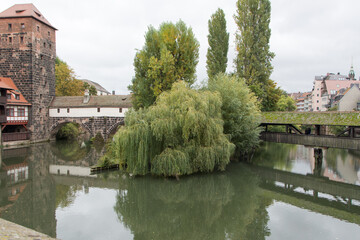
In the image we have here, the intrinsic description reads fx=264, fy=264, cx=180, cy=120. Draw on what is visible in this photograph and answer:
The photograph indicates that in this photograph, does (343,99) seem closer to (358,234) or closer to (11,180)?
(358,234)

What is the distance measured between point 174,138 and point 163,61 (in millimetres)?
6856

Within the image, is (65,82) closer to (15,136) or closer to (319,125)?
(15,136)

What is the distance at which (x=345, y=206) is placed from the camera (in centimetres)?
1044

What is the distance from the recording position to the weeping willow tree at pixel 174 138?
41.6 feet

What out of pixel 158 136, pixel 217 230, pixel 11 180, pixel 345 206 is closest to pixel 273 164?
pixel 345 206

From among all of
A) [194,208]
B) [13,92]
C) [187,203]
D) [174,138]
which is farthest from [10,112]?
[194,208]

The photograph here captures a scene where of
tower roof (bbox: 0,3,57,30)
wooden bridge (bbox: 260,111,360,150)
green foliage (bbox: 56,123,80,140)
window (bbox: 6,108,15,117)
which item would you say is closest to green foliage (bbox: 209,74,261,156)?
wooden bridge (bbox: 260,111,360,150)

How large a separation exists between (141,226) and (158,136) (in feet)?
16.7

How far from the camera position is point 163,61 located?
1786 centimetres

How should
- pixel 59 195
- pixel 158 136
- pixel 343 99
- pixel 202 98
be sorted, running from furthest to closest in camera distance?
Result: pixel 343 99, pixel 202 98, pixel 158 136, pixel 59 195

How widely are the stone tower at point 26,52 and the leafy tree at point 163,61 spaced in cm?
1343

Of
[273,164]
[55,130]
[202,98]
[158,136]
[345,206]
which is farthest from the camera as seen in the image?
[55,130]

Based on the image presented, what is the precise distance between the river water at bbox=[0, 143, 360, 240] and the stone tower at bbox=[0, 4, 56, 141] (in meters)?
12.6

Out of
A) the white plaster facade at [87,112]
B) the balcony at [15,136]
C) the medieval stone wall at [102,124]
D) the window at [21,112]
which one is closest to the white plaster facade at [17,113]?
the window at [21,112]
